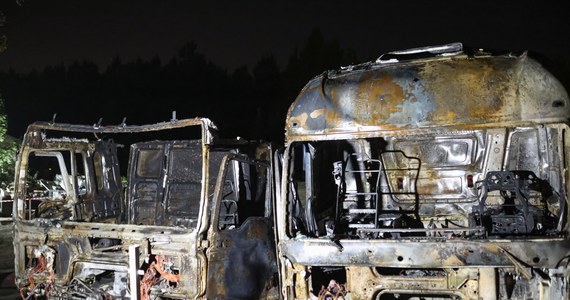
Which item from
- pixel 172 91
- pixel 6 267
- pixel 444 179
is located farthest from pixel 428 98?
pixel 172 91

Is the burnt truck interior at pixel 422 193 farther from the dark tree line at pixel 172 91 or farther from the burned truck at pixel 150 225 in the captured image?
the dark tree line at pixel 172 91

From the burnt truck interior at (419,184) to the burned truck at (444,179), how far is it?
0.06 ft

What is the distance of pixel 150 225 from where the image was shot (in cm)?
668

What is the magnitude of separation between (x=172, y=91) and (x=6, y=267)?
21.6 metres

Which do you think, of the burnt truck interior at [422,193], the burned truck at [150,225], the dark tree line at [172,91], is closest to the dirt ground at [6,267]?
the burned truck at [150,225]

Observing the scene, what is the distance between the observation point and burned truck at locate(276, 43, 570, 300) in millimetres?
4547

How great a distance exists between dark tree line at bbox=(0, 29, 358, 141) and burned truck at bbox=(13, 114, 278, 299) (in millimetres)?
18585

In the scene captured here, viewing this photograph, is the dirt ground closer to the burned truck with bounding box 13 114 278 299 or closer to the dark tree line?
the burned truck with bounding box 13 114 278 299

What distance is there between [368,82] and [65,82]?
31.5m

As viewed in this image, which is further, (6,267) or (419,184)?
(6,267)

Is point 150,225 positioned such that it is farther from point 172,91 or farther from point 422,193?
point 172,91

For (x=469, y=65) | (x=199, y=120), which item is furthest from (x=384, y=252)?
(x=199, y=120)

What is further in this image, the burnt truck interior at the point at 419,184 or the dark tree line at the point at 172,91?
the dark tree line at the point at 172,91

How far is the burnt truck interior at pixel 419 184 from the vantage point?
17.7 feet
